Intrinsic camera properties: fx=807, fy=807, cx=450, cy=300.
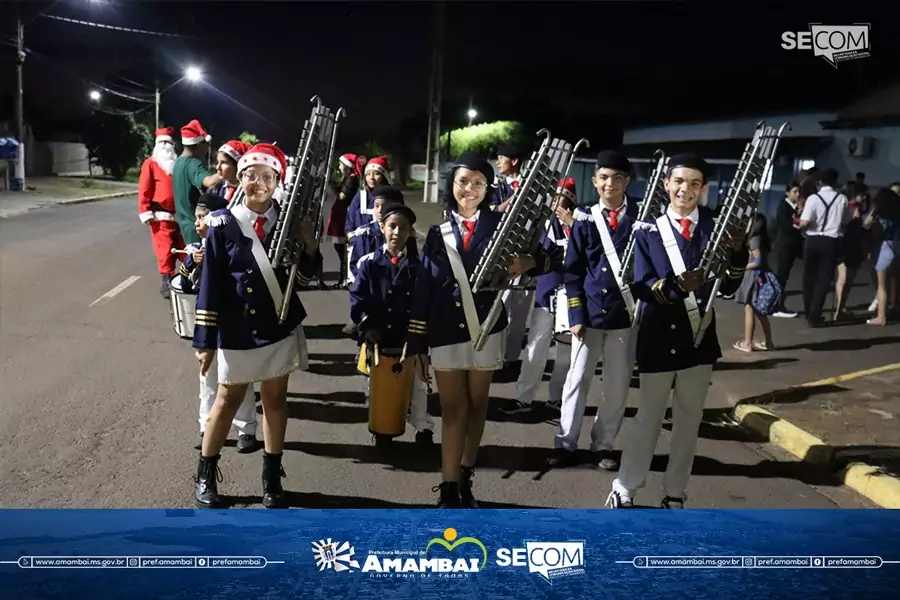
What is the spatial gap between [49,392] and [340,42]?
1987 millimetres

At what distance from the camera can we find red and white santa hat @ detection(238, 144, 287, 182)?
3051 millimetres

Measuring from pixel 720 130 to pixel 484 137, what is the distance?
0.92 m

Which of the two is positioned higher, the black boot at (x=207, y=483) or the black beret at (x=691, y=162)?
the black beret at (x=691, y=162)

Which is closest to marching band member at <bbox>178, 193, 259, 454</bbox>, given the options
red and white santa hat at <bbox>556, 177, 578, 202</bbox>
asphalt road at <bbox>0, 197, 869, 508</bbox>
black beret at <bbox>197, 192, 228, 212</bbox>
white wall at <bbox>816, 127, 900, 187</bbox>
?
black beret at <bbox>197, 192, 228, 212</bbox>

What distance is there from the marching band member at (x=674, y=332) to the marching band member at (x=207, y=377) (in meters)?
1.75

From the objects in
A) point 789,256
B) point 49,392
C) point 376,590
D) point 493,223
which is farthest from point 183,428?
point 789,256

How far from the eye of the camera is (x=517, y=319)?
5609mm

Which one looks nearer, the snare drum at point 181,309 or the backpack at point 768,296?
the snare drum at point 181,309

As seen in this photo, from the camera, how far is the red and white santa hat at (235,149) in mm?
3179

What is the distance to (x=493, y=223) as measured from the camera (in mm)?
3197

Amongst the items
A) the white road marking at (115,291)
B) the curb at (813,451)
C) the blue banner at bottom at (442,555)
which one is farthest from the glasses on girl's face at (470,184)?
the curb at (813,451)

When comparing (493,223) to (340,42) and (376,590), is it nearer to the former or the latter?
(340,42)

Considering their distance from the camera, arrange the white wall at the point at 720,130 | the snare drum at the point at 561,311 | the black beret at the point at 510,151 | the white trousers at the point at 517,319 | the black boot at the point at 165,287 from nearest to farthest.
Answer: the white wall at the point at 720,130
the black beret at the point at 510,151
the black boot at the point at 165,287
the snare drum at the point at 561,311
the white trousers at the point at 517,319

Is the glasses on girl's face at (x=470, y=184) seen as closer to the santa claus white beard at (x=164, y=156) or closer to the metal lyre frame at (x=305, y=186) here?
the metal lyre frame at (x=305, y=186)
